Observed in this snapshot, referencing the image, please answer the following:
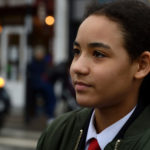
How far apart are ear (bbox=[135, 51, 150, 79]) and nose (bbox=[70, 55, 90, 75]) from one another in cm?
19

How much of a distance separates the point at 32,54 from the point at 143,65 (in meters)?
13.2

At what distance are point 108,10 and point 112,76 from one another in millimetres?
244

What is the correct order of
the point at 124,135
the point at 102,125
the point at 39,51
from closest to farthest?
the point at 124,135, the point at 102,125, the point at 39,51

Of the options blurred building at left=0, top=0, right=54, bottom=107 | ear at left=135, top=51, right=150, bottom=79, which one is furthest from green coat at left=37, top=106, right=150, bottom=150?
blurred building at left=0, top=0, right=54, bottom=107

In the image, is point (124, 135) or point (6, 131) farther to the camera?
point (6, 131)

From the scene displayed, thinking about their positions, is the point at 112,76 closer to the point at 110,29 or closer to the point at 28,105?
the point at 110,29

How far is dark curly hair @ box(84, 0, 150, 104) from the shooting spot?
67.4 inches

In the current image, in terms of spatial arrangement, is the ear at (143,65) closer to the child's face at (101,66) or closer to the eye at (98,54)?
the child's face at (101,66)

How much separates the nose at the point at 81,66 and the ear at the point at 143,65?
0.19 m

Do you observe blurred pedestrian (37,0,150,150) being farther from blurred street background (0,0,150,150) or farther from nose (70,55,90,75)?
blurred street background (0,0,150,150)

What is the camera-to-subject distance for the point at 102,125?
1816 mm

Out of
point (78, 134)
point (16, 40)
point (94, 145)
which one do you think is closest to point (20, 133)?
point (16, 40)

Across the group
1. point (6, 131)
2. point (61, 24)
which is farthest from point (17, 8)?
point (6, 131)

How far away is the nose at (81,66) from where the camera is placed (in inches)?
67.0
